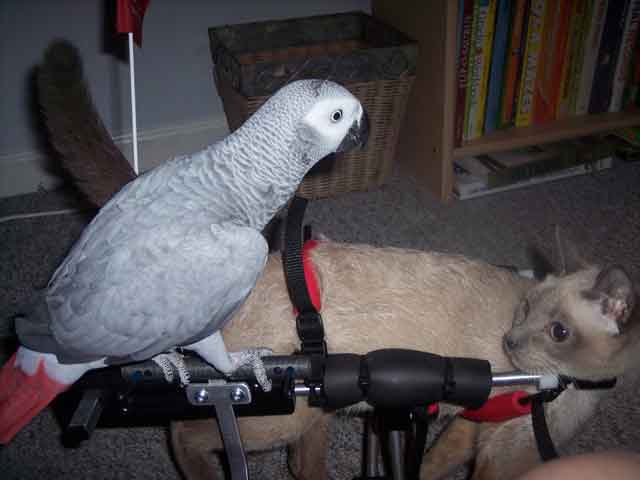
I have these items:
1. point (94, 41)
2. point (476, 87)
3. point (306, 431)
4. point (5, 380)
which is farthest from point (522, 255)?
point (94, 41)

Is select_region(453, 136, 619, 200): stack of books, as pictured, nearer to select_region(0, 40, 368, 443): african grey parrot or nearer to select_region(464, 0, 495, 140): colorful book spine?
select_region(464, 0, 495, 140): colorful book spine

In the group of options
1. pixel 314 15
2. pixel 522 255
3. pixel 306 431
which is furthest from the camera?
pixel 314 15

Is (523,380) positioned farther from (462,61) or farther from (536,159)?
(536,159)

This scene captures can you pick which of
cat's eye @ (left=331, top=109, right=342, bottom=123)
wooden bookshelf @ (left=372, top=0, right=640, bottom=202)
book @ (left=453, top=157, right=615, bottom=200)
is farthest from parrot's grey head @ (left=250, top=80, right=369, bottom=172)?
book @ (left=453, top=157, right=615, bottom=200)

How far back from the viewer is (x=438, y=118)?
1.74 m

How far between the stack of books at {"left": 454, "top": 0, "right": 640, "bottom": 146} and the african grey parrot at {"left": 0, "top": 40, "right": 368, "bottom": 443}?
1224 millimetres

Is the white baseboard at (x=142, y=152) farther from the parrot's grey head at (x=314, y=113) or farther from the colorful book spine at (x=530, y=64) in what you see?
the parrot's grey head at (x=314, y=113)

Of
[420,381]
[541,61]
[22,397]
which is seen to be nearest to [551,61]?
[541,61]

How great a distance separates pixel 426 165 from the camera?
6.26 ft

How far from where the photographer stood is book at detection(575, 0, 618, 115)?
68.9 inches

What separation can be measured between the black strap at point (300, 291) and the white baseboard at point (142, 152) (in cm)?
145

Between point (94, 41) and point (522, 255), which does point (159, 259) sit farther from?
point (94, 41)

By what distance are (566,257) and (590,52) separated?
49.5 inches

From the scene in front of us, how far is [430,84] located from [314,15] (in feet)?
2.04
